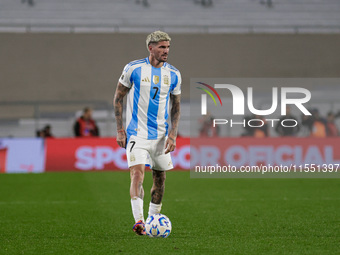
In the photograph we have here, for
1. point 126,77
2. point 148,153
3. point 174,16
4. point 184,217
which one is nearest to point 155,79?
point 126,77

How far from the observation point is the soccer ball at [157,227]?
615 cm

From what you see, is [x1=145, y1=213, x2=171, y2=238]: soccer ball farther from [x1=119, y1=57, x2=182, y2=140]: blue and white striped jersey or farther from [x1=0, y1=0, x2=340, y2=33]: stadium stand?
[x1=0, y1=0, x2=340, y2=33]: stadium stand

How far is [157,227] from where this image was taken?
614cm

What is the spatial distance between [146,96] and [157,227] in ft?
4.31

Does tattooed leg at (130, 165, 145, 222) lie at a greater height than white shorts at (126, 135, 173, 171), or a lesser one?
lesser

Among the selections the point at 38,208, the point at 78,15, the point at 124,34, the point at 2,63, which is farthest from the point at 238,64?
the point at 38,208

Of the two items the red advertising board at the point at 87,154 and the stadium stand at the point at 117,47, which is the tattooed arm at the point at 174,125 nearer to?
the red advertising board at the point at 87,154

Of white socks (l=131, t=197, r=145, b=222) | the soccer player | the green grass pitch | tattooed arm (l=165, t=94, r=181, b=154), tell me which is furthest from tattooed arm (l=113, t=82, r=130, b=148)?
the green grass pitch

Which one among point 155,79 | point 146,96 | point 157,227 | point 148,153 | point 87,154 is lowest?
point 157,227

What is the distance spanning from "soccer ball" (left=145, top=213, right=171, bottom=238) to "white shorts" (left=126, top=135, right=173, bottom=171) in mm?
566

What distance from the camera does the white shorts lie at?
6332mm

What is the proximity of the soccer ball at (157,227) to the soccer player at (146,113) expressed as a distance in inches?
3.5

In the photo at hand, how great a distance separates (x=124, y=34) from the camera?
2181 cm

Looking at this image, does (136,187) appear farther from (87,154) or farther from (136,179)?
(87,154)
